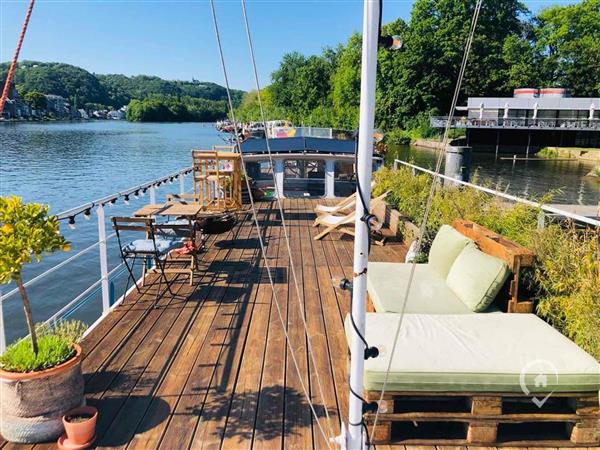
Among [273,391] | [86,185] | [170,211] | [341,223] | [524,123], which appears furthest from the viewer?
[524,123]

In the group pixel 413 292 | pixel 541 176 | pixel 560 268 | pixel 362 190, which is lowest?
pixel 541 176

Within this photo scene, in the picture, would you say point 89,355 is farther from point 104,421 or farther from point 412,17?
point 412,17

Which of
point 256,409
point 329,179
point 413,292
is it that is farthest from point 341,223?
point 256,409

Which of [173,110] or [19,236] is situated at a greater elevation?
[173,110]

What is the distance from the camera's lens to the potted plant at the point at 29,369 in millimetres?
2609

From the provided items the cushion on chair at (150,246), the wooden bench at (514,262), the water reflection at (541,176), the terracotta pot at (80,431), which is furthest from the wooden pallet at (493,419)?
the water reflection at (541,176)

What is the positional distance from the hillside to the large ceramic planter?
11460 cm

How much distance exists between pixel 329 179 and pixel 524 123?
4272 centimetres

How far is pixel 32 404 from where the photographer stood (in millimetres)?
2666

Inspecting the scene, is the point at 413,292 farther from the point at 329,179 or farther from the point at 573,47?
the point at 573,47

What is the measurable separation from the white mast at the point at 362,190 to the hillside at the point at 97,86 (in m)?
115

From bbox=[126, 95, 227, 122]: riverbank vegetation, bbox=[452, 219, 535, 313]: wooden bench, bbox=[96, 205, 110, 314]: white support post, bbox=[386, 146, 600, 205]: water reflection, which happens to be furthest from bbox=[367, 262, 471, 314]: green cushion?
bbox=[126, 95, 227, 122]: riverbank vegetation

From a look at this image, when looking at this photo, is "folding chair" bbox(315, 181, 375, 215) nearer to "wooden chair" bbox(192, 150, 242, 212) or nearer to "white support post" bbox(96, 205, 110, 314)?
"wooden chair" bbox(192, 150, 242, 212)

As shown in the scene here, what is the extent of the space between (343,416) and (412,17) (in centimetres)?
6737
